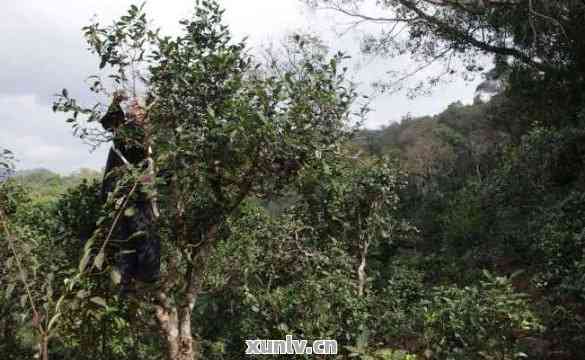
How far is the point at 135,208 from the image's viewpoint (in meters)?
2.59

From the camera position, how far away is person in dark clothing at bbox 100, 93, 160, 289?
2623 millimetres

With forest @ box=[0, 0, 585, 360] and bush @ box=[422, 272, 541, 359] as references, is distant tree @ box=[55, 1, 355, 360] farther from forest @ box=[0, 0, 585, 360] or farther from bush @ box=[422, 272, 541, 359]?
bush @ box=[422, 272, 541, 359]

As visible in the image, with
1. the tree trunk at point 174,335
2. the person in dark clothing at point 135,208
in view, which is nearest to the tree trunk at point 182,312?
the tree trunk at point 174,335

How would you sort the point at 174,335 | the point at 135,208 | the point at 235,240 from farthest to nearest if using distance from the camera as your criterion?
the point at 235,240 < the point at 174,335 < the point at 135,208

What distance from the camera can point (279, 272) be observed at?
522 centimetres

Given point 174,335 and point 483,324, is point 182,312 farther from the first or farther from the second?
point 483,324

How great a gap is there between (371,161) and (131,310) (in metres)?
4.53

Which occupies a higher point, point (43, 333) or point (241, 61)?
point (241, 61)

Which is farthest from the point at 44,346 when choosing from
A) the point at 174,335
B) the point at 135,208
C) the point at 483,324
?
the point at 483,324

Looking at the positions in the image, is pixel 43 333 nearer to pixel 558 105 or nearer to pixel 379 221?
pixel 379 221

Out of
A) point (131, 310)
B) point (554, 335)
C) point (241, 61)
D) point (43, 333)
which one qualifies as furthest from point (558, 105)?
point (43, 333)

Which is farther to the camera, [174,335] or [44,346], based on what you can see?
[174,335]

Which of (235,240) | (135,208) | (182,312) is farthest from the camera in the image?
(235,240)

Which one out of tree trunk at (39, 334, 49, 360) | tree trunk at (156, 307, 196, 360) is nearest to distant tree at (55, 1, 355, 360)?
tree trunk at (156, 307, 196, 360)
